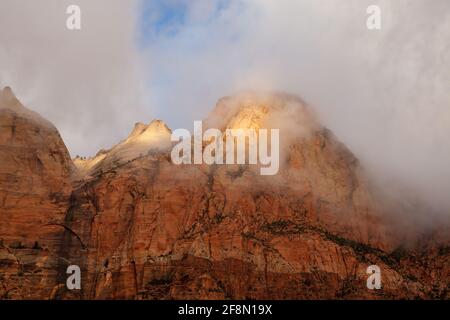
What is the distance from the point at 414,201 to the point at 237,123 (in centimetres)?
3919

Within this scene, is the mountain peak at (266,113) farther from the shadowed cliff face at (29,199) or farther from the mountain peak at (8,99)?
the mountain peak at (8,99)

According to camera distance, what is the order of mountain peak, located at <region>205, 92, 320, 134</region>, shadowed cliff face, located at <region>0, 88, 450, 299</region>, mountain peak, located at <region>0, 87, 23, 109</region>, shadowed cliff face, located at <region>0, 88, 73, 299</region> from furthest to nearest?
mountain peak, located at <region>205, 92, 320, 134</region>, mountain peak, located at <region>0, 87, 23, 109</region>, shadowed cliff face, located at <region>0, 88, 450, 299</region>, shadowed cliff face, located at <region>0, 88, 73, 299</region>

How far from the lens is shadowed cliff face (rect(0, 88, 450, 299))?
525 ft

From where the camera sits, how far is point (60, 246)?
162 metres

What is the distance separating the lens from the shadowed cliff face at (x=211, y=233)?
525ft

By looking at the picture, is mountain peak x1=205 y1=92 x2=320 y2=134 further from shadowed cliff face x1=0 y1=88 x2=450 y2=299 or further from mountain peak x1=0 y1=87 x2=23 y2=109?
mountain peak x1=0 y1=87 x2=23 y2=109

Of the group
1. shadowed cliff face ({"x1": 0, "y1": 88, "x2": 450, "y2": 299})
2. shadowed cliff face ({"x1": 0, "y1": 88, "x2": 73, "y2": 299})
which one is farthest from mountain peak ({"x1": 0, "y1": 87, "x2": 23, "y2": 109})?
shadowed cliff face ({"x1": 0, "y1": 88, "x2": 450, "y2": 299})

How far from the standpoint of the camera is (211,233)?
165 metres

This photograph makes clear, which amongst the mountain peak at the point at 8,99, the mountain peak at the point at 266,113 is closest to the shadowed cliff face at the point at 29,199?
the mountain peak at the point at 8,99

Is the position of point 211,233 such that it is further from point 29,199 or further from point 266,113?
point 266,113

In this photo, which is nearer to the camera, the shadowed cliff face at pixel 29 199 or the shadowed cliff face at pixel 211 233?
the shadowed cliff face at pixel 29 199
